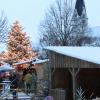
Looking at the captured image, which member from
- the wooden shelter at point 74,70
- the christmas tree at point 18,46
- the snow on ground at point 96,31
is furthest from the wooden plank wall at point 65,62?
the snow on ground at point 96,31

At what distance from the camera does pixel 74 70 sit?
22391 millimetres

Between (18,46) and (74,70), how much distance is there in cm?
3241

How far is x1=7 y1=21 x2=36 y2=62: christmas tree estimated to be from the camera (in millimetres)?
52188

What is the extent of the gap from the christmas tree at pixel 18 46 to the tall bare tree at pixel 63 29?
310cm

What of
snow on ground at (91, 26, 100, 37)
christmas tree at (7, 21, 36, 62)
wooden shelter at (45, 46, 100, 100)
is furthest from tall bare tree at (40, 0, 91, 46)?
wooden shelter at (45, 46, 100, 100)

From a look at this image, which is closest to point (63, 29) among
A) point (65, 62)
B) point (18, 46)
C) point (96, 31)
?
point (18, 46)

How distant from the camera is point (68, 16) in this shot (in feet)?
183

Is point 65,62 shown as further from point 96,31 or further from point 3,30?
point 96,31

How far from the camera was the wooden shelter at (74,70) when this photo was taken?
21.8 metres

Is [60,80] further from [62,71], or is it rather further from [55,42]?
[55,42]

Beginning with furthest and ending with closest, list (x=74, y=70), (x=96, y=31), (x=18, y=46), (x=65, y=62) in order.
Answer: (x=96, y=31) < (x=18, y=46) < (x=65, y=62) < (x=74, y=70)

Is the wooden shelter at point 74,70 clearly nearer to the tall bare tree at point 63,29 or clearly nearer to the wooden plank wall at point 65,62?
the wooden plank wall at point 65,62

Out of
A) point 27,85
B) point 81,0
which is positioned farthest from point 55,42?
point 81,0

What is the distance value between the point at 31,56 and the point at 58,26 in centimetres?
594
